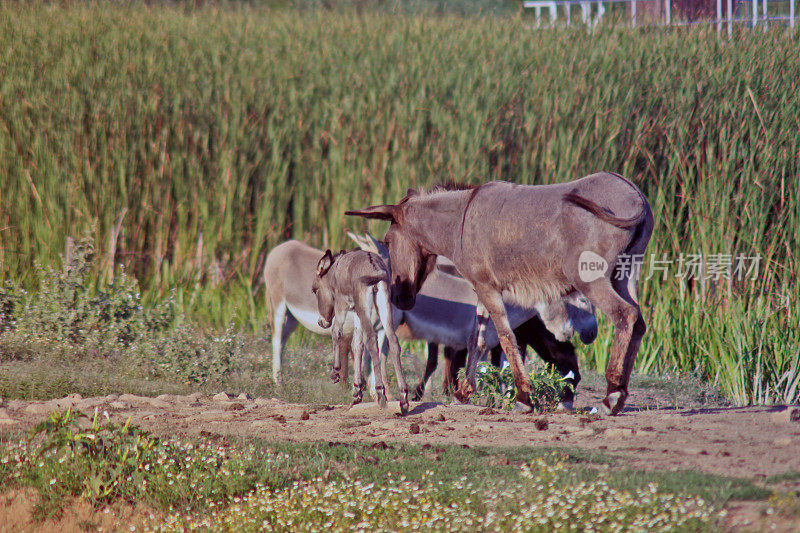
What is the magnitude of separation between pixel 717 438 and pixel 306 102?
7275 millimetres

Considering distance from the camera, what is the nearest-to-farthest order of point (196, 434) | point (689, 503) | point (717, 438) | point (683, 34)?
point (689, 503) < point (717, 438) < point (196, 434) < point (683, 34)

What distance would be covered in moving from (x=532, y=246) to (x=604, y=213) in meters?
0.55

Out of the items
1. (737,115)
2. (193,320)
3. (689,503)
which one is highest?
(737,115)

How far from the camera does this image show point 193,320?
33.1ft

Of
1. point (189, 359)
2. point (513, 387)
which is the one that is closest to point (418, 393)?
point (513, 387)

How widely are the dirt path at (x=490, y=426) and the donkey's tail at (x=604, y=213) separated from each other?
1196 mm

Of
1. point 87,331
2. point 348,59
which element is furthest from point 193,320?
point 348,59

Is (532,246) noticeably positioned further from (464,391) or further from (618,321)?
(464,391)

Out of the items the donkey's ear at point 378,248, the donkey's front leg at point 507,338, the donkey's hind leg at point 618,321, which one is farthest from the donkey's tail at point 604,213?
the donkey's ear at point 378,248

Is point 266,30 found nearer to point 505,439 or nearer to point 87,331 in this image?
point 87,331

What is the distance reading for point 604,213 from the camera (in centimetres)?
536

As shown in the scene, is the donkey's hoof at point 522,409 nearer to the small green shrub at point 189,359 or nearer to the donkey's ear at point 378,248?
the donkey's ear at point 378,248

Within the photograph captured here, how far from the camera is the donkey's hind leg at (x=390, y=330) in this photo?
5.84m

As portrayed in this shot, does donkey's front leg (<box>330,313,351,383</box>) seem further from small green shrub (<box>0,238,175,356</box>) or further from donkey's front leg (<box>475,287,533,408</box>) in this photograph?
small green shrub (<box>0,238,175,356</box>)
